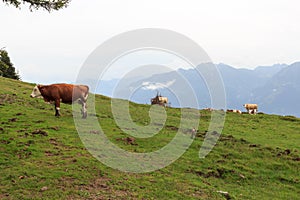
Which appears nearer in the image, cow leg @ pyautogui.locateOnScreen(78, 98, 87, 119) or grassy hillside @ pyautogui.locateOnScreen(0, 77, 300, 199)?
grassy hillside @ pyautogui.locateOnScreen(0, 77, 300, 199)

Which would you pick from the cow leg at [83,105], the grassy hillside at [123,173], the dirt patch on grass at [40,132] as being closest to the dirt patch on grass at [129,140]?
the grassy hillside at [123,173]

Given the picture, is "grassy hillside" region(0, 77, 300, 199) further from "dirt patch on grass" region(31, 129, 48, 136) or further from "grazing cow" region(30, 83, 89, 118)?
"grazing cow" region(30, 83, 89, 118)

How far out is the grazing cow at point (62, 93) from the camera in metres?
23.4

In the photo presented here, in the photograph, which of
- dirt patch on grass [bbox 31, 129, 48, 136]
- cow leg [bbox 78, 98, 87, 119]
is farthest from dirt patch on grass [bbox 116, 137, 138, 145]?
cow leg [bbox 78, 98, 87, 119]

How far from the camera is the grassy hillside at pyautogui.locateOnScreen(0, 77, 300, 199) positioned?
12844 millimetres

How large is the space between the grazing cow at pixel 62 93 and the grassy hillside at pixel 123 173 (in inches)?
48.2

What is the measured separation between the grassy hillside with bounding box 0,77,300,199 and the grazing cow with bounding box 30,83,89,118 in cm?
122

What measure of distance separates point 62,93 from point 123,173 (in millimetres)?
10721

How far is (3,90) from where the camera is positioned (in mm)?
32844

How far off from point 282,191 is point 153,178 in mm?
6250

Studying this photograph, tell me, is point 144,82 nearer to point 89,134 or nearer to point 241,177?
point 89,134

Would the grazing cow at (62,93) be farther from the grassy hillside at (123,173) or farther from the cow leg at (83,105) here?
the grassy hillside at (123,173)

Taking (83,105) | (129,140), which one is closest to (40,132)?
(129,140)

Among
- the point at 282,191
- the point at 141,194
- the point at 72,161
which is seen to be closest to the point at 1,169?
the point at 72,161
